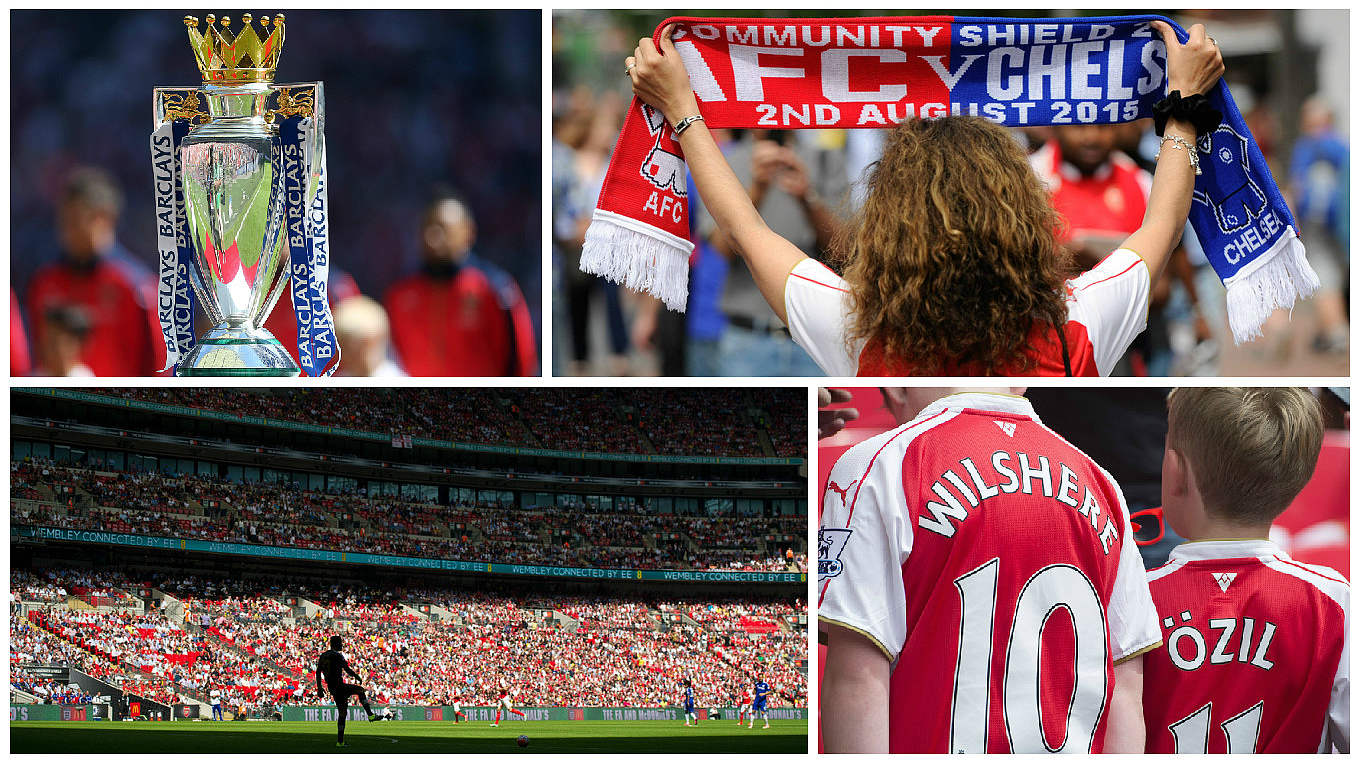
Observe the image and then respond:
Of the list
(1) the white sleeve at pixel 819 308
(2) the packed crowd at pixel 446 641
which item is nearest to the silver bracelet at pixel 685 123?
(1) the white sleeve at pixel 819 308

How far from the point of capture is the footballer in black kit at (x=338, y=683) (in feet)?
12.0

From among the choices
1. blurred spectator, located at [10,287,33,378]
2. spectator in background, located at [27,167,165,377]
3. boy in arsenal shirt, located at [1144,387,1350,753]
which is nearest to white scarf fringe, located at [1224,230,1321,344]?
boy in arsenal shirt, located at [1144,387,1350,753]

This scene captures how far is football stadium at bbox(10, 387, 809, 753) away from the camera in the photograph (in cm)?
334

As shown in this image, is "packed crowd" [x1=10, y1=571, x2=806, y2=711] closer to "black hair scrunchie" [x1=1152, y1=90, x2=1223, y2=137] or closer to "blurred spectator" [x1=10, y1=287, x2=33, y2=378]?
"blurred spectator" [x1=10, y1=287, x2=33, y2=378]

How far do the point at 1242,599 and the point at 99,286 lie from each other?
3.45m

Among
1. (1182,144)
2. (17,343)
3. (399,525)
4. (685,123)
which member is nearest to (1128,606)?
(1182,144)

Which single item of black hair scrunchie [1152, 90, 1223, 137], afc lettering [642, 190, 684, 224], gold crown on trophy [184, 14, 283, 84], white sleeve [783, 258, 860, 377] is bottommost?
white sleeve [783, 258, 860, 377]

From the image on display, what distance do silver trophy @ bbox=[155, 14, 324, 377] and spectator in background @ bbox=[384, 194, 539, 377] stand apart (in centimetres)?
126

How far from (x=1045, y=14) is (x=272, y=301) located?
A: 233 centimetres

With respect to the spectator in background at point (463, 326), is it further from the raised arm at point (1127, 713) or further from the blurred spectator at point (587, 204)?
the raised arm at point (1127, 713)

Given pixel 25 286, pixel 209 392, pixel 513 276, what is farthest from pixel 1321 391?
pixel 25 286

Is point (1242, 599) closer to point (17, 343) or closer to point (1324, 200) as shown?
point (1324, 200)

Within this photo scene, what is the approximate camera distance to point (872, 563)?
90.4 inches

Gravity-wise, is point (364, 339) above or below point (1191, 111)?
below
